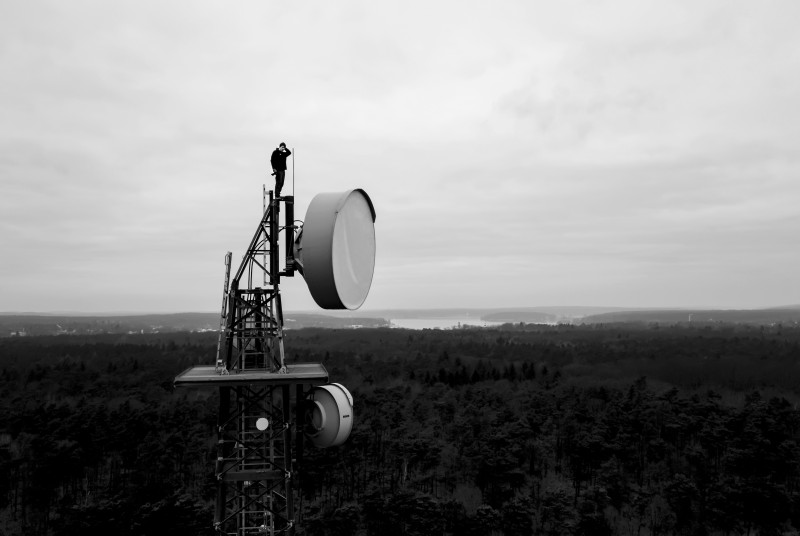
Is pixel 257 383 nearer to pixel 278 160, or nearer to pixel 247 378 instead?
pixel 247 378

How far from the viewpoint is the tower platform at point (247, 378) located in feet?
45.1

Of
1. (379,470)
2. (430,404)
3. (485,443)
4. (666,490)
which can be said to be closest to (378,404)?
(430,404)

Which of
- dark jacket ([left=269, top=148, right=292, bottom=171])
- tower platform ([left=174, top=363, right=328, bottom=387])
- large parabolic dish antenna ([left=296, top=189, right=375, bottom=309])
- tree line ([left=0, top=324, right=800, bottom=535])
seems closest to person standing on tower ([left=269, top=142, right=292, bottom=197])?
dark jacket ([left=269, top=148, right=292, bottom=171])

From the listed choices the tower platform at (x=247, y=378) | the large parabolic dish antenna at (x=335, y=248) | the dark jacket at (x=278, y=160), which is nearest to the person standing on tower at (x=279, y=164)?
the dark jacket at (x=278, y=160)

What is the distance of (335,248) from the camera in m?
13.5

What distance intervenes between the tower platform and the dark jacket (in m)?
5.38

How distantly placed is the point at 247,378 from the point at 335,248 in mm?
3864

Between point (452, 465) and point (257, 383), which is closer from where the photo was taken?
point (257, 383)

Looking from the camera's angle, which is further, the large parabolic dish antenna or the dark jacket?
the dark jacket

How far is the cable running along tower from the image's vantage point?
13656mm

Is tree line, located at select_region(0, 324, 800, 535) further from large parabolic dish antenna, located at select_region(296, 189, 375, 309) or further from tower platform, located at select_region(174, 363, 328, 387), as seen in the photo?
large parabolic dish antenna, located at select_region(296, 189, 375, 309)

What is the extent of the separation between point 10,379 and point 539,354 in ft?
331

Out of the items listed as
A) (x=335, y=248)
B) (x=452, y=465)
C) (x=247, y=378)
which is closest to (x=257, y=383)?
(x=247, y=378)

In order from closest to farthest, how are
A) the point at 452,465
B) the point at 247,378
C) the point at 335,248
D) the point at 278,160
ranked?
1. the point at 335,248
2. the point at 247,378
3. the point at 278,160
4. the point at 452,465
